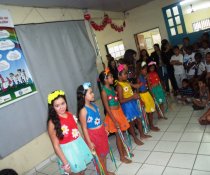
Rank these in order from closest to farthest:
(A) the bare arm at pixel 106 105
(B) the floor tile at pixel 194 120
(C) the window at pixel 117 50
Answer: (A) the bare arm at pixel 106 105 → (B) the floor tile at pixel 194 120 → (C) the window at pixel 117 50

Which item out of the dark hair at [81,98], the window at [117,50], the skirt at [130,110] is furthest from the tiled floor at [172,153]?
the window at [117,50]

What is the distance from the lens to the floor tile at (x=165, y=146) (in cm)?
305

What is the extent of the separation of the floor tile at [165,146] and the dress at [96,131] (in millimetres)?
1030

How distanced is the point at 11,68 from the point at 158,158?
2.54m

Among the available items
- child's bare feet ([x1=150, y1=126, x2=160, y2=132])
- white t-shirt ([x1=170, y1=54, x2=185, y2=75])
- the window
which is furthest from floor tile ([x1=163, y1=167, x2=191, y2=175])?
the window

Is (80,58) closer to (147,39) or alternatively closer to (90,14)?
(90,14)

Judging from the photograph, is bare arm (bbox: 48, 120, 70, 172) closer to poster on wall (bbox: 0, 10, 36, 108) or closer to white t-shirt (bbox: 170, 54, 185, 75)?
poster on wall (bbox: 0, 10, 36, 108)

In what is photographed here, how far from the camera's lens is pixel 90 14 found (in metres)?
5.29

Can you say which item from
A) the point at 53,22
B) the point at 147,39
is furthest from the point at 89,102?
the point at 147,39

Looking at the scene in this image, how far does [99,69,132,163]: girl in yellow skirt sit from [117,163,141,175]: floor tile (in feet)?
0.30

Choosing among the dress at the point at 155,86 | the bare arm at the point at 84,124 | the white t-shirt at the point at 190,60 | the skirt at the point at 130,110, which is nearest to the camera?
the bare arm at the point at 84,124

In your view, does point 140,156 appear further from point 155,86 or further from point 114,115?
point 155,86

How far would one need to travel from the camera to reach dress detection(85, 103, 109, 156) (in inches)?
94.3

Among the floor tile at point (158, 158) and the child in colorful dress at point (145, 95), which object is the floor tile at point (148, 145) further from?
the child in colorful dress at point (145, 95)
